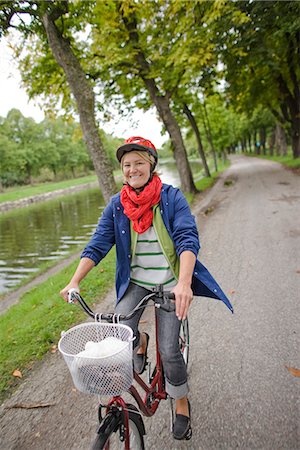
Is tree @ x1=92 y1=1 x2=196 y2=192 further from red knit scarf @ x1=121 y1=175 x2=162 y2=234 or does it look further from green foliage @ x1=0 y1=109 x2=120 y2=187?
green foliage @ x1=0 y1=109 x2=120 y2=187

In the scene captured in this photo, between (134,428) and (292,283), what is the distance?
3.57 metres

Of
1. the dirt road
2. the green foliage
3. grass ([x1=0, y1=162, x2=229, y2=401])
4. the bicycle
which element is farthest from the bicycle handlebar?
the green foliage

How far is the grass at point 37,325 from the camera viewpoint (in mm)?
3613

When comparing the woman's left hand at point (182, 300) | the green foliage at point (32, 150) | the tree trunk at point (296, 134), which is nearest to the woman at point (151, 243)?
the woman's left hand at point (182, 300)

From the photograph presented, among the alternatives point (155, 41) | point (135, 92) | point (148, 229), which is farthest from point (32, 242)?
point (148, 229)

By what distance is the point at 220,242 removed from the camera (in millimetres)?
7375

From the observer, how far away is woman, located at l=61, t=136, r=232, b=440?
7.55 ft

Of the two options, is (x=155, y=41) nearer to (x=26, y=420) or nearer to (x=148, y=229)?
(x=148, y=229)

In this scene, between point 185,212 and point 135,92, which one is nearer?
point 185,212

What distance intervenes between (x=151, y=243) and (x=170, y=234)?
17cm

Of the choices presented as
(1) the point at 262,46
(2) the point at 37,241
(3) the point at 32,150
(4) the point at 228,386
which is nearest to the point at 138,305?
(4) the point at 228,386

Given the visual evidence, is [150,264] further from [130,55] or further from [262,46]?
[262,46]

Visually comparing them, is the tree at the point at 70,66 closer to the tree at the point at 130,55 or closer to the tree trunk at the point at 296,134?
the tree at the point at 130,55

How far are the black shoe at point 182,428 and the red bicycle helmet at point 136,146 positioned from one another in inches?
79.5
